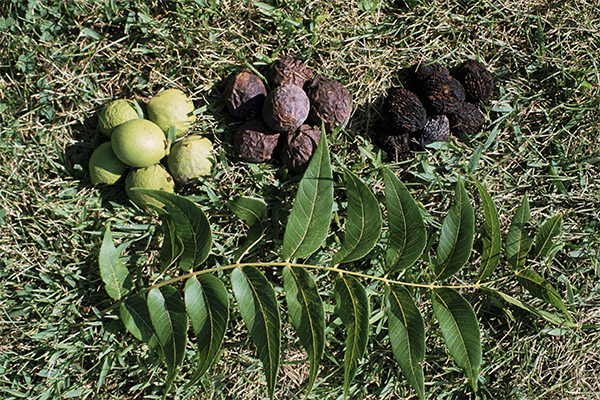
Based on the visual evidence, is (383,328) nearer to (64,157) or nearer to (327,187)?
(327,187)

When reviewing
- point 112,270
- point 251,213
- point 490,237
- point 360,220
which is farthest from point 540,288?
point 112,270

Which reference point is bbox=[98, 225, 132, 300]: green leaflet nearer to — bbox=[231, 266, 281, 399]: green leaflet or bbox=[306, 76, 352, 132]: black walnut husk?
bbox=[231, 266, 281, 399]: green leaflet

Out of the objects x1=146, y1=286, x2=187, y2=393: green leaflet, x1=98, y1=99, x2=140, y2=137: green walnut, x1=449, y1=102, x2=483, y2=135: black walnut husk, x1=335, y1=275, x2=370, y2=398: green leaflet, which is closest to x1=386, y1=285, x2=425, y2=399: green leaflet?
x1=335, y1=275, x2=370, y2=398: green leaflet

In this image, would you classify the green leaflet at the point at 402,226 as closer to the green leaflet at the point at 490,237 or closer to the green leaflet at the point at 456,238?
the green leaflet at the point at 456,238

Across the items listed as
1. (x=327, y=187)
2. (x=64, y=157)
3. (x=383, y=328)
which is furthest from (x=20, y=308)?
(x=383, y=328)

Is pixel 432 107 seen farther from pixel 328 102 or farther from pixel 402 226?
pixel 402 226
